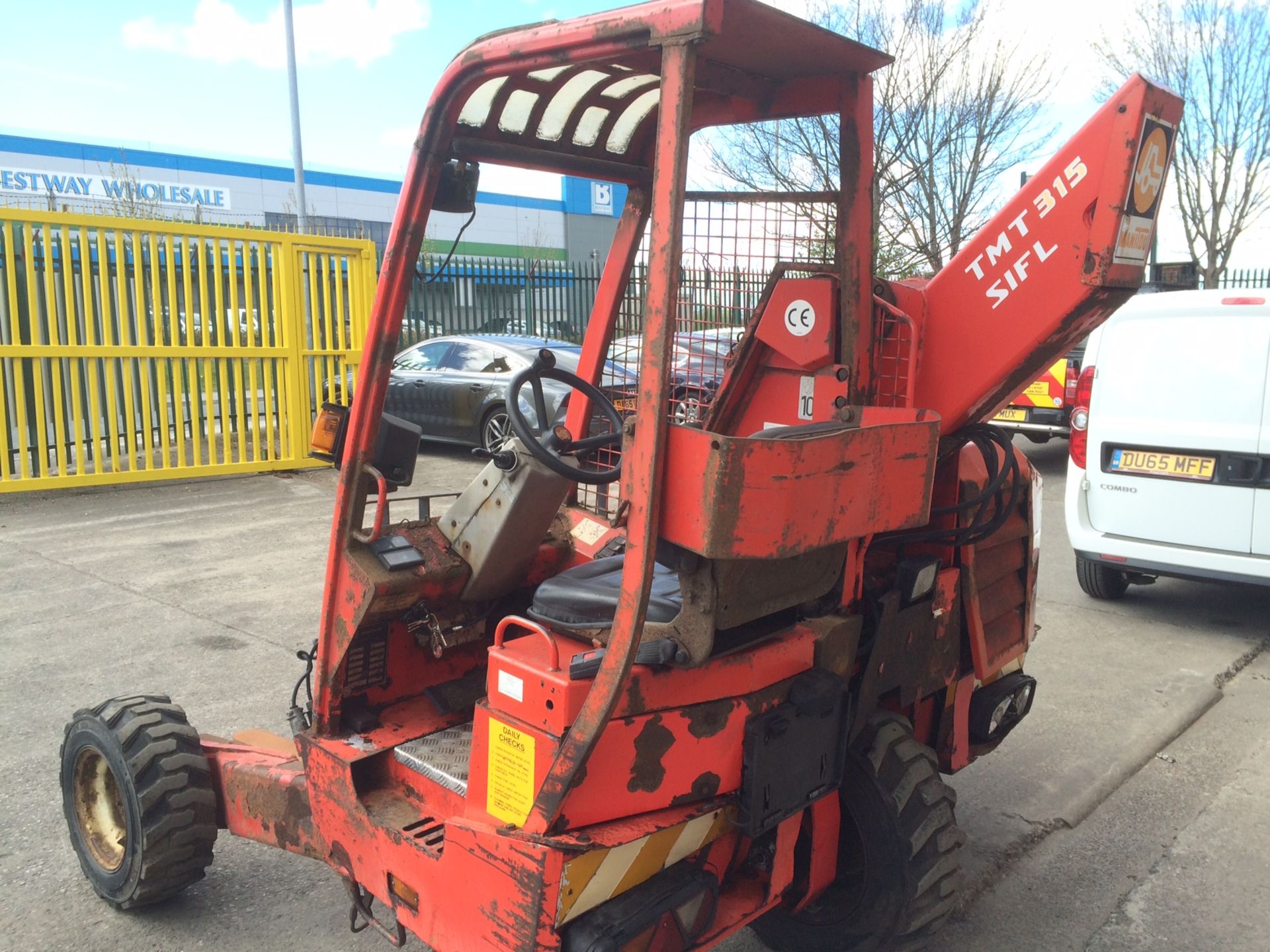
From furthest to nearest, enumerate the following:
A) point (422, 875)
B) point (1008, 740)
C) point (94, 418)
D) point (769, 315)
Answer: point (94, 418)
point (1008, 740)
point (769, 315)
point (422, 875)

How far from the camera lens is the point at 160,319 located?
966 cm

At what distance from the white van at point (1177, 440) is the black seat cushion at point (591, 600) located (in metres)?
4.36

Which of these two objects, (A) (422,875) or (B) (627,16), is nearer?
(B) (627,16)

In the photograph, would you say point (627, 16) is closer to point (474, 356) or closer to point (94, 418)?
point (94, 418)

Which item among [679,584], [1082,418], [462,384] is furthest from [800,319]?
[462,384]

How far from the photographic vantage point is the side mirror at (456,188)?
2.60 metres

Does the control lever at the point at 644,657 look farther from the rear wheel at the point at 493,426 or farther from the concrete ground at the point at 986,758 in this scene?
the rear wheel at the point at 493,426

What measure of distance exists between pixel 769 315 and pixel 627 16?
4.11 ft

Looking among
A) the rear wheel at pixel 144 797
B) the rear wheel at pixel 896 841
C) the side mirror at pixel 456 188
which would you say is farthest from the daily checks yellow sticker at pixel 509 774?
the side mirror at pixel 456 188

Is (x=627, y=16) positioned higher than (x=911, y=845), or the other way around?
(x=627, y=16)

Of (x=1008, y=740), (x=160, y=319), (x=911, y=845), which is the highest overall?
(x=160, y=319)

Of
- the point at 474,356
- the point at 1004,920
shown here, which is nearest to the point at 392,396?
the point at 474,356

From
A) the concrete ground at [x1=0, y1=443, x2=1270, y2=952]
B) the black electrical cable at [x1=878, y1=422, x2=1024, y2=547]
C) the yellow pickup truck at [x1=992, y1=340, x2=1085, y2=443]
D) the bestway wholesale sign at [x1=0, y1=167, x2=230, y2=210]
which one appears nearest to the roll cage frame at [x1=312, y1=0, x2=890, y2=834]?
the black electrical cable at [x1=878, y1=422, x2=1024, y2=547]

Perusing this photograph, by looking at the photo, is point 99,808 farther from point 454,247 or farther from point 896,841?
point 896,841
